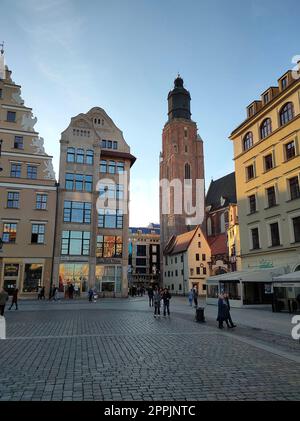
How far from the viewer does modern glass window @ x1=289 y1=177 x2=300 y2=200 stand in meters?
27.6

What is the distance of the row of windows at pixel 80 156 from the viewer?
137 ft

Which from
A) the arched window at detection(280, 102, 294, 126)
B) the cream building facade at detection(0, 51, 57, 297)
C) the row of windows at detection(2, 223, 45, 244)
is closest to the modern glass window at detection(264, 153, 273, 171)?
the arched window at detection(280, 102, 294, 126)

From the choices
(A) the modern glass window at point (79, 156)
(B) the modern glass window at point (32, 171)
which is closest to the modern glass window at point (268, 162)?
(A) the modern glass window at point (79, 156)

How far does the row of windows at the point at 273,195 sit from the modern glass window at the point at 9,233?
2458 cm

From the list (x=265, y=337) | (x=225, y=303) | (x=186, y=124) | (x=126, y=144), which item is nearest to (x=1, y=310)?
(x=225, y=303)

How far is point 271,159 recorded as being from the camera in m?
31.5

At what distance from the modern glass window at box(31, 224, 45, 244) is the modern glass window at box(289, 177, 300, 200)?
25391mm

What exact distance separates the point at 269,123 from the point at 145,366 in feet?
95.2

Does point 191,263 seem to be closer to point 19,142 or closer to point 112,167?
point 112,167

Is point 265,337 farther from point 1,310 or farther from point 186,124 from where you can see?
point 186,124

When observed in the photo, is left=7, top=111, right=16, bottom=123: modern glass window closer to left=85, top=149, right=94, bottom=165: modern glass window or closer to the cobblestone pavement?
left=85, top=149, right=94, bottom=165: modern glass window

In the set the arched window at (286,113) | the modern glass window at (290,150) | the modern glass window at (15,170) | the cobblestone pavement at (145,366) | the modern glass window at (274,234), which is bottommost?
the cobblestone pavement at (145,366)

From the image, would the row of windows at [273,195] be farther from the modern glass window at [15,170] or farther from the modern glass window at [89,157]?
the modern glass window at [15,170]

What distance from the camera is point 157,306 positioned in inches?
802
